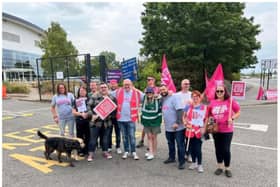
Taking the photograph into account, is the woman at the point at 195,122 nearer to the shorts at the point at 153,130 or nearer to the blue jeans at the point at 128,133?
the shorts at the point at 153,130

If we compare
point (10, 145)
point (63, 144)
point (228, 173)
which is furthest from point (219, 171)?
point (10, 145)

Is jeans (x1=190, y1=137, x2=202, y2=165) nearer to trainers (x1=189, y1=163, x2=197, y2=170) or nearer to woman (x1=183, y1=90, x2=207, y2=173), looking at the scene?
woman (x1=183, y1=90, x2=207, y2=173)

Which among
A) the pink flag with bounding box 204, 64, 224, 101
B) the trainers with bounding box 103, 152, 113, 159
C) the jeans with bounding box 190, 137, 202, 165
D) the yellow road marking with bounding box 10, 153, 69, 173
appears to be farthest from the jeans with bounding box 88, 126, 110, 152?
the pink flag with bounding box 204, 64, 224, 101

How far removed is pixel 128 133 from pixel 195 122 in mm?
1509

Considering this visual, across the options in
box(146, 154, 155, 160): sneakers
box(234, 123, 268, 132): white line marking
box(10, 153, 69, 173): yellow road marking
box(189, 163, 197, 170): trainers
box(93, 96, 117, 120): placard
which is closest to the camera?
box(189, 163, 197, 170): trainers

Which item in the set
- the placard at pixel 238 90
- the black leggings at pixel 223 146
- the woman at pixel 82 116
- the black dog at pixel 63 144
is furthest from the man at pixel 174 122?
the black dog at pixel 63 144

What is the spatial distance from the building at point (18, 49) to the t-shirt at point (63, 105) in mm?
36196

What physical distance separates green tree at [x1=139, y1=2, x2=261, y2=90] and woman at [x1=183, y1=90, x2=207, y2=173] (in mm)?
10504

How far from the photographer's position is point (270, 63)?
15.9 meters

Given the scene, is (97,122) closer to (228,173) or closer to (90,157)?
(90,157)

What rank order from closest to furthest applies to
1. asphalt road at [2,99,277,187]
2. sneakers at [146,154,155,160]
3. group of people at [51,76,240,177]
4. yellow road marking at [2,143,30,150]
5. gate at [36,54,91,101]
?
1. asphalt road at [2,99,277,187]
2. group of people at [51,76,240,177]
3. sneakers at [146,154,155,160]
4. yellow road marking at [2,143,30,150]
5. gate at [36,54,91,101]

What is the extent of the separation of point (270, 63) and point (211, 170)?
14.4 m

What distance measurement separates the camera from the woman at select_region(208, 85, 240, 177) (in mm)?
3834

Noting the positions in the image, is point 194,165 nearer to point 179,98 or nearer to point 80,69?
point 179,98
